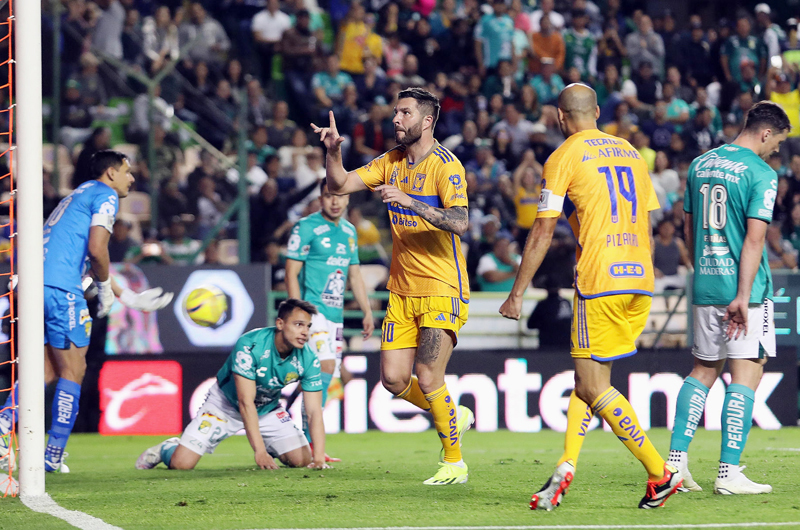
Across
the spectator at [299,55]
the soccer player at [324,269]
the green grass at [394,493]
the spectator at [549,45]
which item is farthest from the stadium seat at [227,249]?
the spectator at [549,45]

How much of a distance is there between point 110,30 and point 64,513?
476 inches

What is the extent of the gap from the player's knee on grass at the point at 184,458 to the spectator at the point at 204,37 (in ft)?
30.2

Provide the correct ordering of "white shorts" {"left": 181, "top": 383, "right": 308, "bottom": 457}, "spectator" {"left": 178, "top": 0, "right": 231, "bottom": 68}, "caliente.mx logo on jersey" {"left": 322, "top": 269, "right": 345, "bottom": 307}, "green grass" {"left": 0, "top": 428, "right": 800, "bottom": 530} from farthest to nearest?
"spectator" {"left": 178, "top": 0, "right": 231, "bottom": 68} → "caliente.mx logo on jersey" {"left": 322, "top": 269, "right": 345, "bottom": 307} → "white shorts" {"left": 181, "top": 383, "right": 308, "bottom": 457} → "green grass" {"left": 0, "top": 428, "right": 800, "bottom": 530}

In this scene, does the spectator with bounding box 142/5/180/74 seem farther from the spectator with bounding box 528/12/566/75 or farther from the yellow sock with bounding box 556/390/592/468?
the yellow sock with bounding box 556/390/592/468

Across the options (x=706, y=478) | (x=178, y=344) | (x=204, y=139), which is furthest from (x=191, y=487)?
(x=204, y=139)

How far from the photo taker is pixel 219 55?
56.9 ft

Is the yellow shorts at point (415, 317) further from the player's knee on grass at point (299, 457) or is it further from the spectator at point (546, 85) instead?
the spectator at point (546, 85)

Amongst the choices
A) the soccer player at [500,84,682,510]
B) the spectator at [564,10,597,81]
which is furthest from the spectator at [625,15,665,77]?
the soccer player at [500,84,682,510]

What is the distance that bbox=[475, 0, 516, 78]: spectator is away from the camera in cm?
1791

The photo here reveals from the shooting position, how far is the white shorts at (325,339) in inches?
359

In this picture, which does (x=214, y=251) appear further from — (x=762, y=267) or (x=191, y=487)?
(x=762, y=267)

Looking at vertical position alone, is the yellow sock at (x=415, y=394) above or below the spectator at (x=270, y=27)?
below

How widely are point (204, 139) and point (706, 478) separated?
30.1 ft

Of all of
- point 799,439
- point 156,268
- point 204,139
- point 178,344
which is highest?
point 204,139
